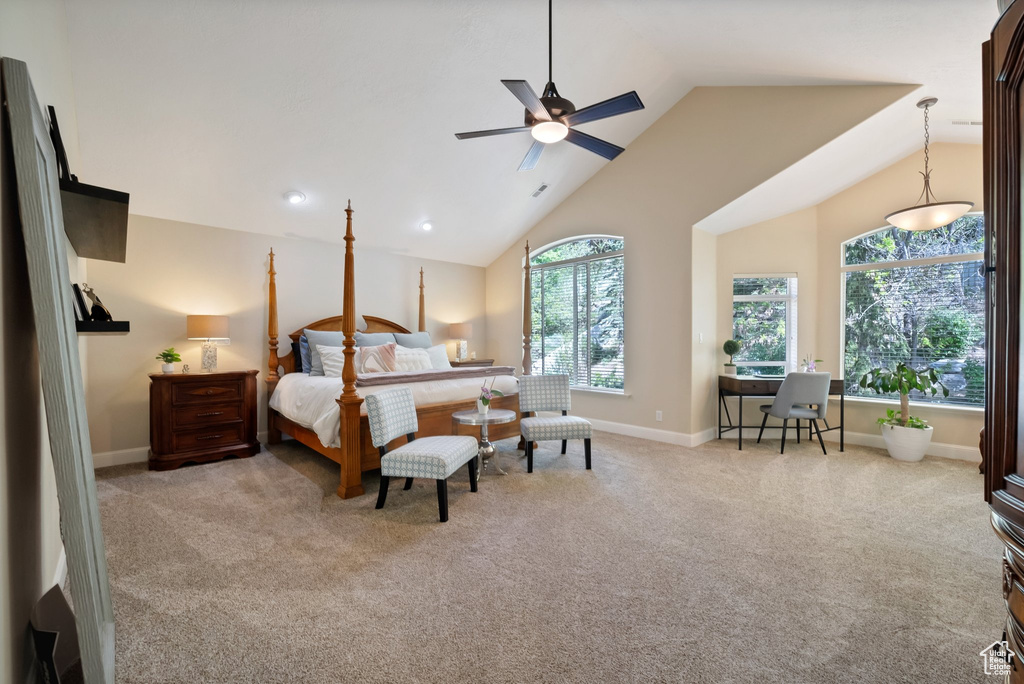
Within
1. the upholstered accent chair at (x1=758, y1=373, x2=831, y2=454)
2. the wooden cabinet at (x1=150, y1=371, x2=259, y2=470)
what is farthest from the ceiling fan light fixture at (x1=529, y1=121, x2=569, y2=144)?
the wooden cabinet at (x1=150, y1=371, x2=259, y2=470)

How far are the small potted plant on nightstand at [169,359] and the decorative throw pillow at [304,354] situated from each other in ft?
3.48

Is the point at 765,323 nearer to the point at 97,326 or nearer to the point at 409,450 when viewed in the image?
Result: the point at 409,450

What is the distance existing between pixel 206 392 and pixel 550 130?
12.3 ft

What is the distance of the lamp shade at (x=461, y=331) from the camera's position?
6.15 metres

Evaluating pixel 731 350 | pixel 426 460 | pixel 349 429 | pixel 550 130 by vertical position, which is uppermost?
pixel 550 130

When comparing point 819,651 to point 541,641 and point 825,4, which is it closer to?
point 541,641

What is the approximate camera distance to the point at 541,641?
1650mm

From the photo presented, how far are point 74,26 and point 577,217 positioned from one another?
15.1 ft

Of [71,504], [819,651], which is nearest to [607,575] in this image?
[819,651]

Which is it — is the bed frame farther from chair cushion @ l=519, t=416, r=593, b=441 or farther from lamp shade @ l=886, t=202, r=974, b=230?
lamp shade @ l=886, t=202, r=974, b=230

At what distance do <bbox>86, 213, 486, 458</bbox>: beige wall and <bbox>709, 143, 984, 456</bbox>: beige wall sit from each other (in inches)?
171

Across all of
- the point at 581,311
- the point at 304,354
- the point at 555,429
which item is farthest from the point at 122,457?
the point at 581,311

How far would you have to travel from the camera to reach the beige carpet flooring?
1.56 m

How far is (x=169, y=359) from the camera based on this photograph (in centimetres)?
400
